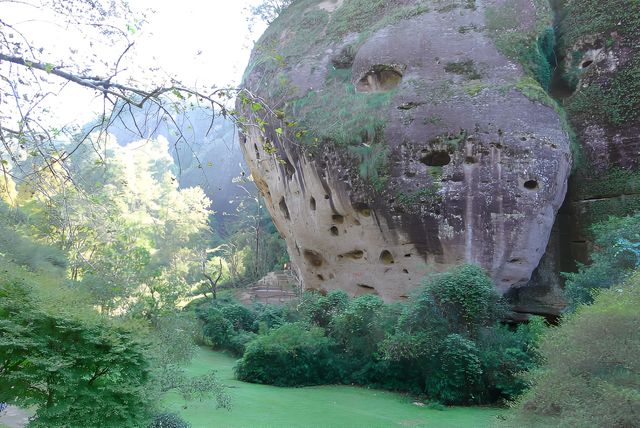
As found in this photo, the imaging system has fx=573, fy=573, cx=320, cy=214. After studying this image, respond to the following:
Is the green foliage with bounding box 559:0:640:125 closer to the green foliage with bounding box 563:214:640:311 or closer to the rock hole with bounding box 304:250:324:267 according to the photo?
the green foliage with bounding box 563:214:640:311

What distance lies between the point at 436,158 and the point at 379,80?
2798 mm

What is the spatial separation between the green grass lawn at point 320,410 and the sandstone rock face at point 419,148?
3061 mm

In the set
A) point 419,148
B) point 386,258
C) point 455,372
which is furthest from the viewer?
point 386,258

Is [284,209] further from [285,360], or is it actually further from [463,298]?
[463,298]

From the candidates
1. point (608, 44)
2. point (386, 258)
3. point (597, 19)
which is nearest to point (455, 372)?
point (386, 258)

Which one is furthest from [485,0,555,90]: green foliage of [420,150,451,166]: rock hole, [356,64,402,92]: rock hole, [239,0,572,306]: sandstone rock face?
[420,150,451,166]: rock hole

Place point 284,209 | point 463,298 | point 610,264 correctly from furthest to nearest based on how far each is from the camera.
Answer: point 284,209, point 463,298, point 610,264

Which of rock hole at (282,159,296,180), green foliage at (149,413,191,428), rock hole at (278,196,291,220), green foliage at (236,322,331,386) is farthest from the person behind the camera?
rock hole at (278,196,291,220)

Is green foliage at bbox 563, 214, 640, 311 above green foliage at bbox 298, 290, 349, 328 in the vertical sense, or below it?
above

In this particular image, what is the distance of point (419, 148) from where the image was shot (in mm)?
12719

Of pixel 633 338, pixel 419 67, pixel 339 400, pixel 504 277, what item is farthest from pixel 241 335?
pixel 633 338

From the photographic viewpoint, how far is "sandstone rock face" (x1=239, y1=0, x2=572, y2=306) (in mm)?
12070

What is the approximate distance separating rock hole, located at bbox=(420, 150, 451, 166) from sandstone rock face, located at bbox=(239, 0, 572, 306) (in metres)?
0.02

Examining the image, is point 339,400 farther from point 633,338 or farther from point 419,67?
point 419,67
